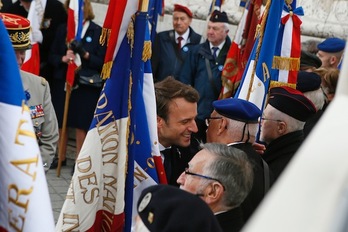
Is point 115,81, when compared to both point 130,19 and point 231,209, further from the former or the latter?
point 231,209

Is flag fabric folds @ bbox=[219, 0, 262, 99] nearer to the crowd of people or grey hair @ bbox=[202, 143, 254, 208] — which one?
the crowd of people

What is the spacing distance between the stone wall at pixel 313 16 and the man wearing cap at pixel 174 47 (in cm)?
108

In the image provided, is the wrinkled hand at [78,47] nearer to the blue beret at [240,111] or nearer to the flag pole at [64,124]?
the flag pole at [64,124]

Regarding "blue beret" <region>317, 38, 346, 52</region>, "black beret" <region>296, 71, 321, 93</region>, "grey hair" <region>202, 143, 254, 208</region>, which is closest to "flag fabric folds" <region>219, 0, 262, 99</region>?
"blue beret" <region>317, 38, 346, 52</region>

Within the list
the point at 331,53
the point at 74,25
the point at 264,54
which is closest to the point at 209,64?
the point at 331,53

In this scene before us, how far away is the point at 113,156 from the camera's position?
12.3ft

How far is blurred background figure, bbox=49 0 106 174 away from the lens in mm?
8203

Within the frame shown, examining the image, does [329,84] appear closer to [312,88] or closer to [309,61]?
[312,88]

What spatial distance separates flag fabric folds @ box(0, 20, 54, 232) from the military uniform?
2.36 metres

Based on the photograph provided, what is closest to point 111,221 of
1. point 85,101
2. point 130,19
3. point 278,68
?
point 130,19

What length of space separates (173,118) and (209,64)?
3.94 metres

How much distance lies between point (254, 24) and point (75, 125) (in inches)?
104

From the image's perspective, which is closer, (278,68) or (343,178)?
(343,178)

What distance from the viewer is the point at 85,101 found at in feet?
27.9
